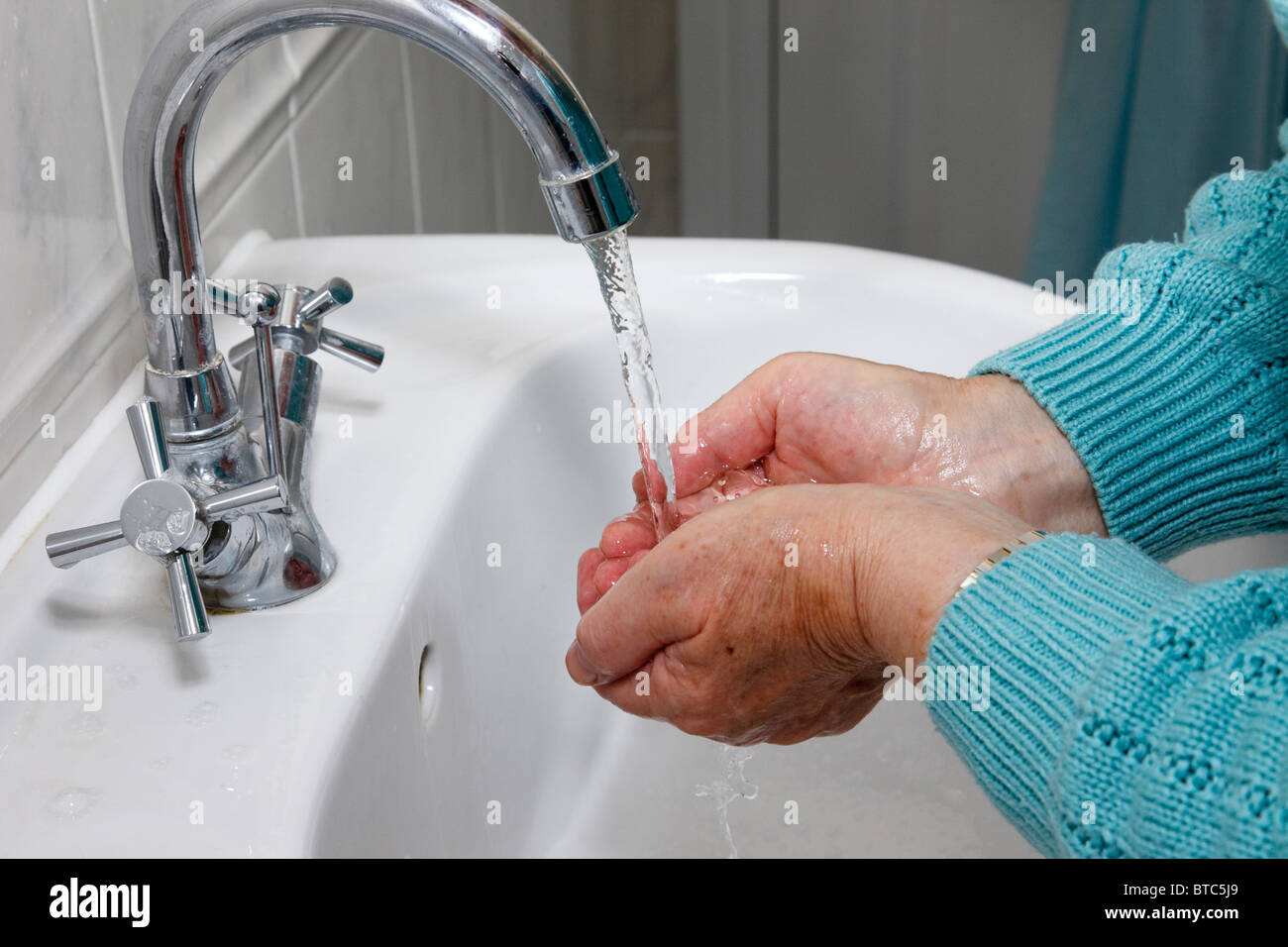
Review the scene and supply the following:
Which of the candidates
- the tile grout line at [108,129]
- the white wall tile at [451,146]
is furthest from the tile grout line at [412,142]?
the tile grout line at [108,129]

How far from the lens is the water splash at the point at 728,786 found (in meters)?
0.61

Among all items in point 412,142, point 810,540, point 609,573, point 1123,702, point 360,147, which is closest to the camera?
point 1123,702

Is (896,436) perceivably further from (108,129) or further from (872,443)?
(108,129)

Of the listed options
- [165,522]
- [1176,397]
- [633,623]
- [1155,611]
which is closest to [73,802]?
[165,522]

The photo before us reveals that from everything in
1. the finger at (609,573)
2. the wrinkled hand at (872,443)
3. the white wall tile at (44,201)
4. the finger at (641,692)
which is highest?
the white wall tile at (44,201)

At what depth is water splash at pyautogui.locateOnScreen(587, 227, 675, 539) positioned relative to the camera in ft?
1.32

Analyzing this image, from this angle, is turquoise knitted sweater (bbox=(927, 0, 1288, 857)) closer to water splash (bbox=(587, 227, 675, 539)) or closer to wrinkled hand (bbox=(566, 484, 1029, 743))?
wrinkled hand (bbox=(566, 484, 1029, 743))

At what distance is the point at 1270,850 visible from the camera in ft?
0.97

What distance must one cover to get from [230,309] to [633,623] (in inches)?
7.4

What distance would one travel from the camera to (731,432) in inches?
23.2

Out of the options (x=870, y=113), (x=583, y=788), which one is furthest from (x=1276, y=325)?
(x=870, y=113)

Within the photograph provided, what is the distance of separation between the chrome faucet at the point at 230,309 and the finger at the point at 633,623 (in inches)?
4.3

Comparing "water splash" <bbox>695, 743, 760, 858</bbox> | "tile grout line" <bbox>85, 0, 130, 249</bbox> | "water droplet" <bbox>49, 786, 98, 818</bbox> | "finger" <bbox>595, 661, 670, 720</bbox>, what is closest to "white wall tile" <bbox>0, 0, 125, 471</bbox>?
"tile grout line" <bbox>85, 0, 130, 249</bbox>

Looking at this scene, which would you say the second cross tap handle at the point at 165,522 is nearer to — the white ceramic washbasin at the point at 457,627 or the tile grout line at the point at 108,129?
the white ceramic washbasin at the point at 457,627
